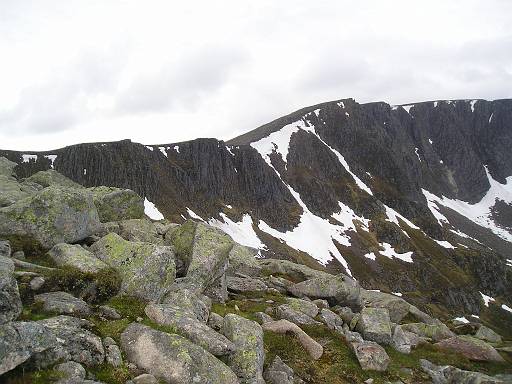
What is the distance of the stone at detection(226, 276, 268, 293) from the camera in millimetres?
25547

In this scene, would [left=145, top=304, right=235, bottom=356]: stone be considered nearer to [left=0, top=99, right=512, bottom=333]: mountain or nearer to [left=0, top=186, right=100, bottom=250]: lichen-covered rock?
[left=0, top=186, right=100, bottom=250]: lichen-covered rock

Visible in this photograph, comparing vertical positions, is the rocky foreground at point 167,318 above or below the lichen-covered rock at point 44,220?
below

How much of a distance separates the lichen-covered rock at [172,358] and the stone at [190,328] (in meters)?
0.80

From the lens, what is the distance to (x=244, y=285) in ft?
85.6

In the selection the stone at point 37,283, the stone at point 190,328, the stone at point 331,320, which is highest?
the stone at point 37,283

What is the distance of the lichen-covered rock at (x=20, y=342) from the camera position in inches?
394

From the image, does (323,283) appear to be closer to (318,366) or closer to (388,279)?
(318,366)

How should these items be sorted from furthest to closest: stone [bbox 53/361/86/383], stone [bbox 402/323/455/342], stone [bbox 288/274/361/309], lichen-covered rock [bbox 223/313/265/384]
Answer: stone [bbox 288/274/361/309]
stone [bbox 402/323/455/342]
lichen-covered rock [bbox 223/313/265/384]
stone [bbox 53/361/86/383]

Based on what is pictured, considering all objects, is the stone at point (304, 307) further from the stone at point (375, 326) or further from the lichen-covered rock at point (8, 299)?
the lichen-covered rock at point (8, 299)

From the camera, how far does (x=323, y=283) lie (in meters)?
29.2

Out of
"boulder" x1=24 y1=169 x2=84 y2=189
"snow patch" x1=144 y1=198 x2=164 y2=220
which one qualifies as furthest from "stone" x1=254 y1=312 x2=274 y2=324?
"snow patch" x1=144 y1=198 x2=164 y2=220

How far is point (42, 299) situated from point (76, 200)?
27.3ft

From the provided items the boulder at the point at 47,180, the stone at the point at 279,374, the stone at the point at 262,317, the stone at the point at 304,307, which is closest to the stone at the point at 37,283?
the stone at the point at 279,374

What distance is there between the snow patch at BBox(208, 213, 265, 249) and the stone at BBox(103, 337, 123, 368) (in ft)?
298
